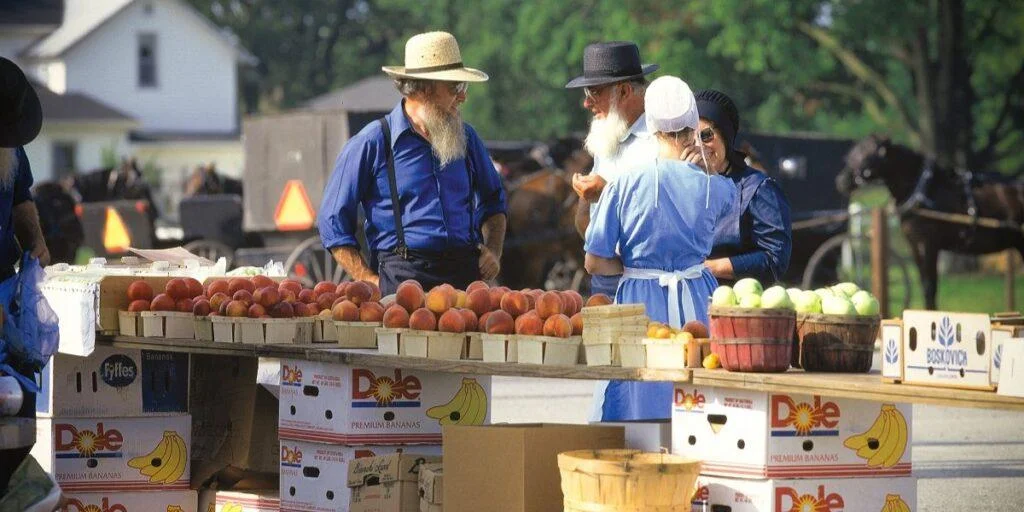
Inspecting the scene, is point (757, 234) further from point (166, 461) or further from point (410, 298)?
point (166, 461)

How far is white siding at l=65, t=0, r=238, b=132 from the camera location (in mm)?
70625

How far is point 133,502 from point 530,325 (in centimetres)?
250

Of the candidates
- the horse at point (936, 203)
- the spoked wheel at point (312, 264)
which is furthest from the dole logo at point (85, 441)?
the horse at point (936, 203)

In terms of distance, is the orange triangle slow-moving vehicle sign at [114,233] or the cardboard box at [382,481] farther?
the orange triangle slow-moving vehicle sign at [114,233]

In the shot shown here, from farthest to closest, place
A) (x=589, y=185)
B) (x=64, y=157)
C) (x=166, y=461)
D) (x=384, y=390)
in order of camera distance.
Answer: (x=64, y=157), (x=166, y=461), (x=589, y=185), (x=384, y=390)

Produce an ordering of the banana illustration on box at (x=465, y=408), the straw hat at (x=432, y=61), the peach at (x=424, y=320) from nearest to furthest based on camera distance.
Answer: the peach at (x=424, y=320) < the banana illustration on box at (x=465, y=408) < the straw hat at (x=432, y=61)

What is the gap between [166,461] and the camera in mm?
8250

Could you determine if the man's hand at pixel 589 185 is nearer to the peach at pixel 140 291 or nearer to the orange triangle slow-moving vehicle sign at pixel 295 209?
the peach at pixel 140 291

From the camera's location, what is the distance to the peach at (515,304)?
6914mm

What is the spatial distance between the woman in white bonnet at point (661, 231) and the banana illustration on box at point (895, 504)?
119cm

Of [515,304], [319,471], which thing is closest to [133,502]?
[319,471]

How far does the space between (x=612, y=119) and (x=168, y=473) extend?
2.61m

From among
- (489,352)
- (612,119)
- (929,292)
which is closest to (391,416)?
(489,352)

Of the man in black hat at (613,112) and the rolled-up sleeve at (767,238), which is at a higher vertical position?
the man in black hat at (613,112)
